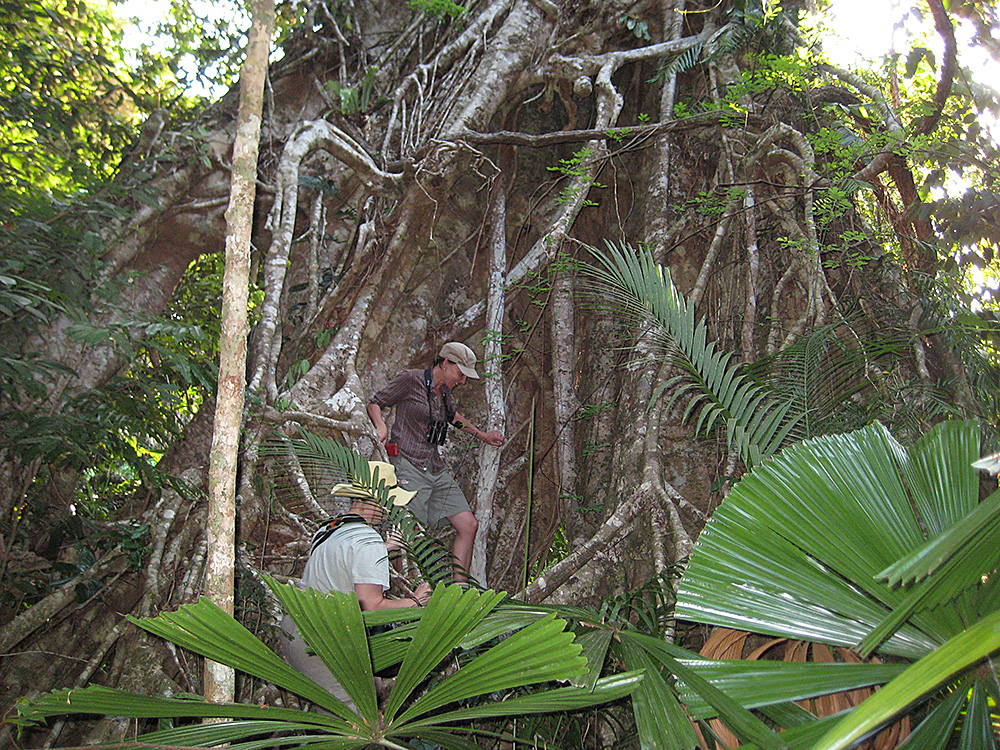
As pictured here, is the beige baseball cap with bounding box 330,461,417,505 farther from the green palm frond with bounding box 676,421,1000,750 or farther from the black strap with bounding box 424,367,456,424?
the green palm frond with bounding box 676,421,1000,750

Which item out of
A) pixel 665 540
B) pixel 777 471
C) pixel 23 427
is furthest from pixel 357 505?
pixel 23 427

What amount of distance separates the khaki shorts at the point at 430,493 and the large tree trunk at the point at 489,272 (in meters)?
0.15

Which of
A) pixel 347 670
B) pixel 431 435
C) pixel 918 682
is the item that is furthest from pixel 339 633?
pixel 431 435

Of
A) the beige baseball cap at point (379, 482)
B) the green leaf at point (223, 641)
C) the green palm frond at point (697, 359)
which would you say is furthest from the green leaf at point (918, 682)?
the beige baseball cap at point (379, 482)

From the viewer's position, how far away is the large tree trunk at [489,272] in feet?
9.45

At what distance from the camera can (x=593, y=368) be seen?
395 cm

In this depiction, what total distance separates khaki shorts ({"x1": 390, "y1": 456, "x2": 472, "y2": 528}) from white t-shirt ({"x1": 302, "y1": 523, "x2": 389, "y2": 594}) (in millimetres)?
1064

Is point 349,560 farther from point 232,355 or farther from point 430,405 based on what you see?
point 430,405

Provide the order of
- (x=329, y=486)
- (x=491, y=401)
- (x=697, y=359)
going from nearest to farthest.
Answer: (x=697, y=359), (x=329, y=486), (x=491, y=401)

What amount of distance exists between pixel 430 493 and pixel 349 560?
126 centimetres

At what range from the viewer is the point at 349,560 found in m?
2.04

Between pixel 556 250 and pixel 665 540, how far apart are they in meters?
1.78

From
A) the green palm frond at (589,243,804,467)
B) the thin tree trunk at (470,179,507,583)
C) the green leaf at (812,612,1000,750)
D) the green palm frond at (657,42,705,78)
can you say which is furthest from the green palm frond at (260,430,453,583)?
the green palm frond at (657,42,705,78)

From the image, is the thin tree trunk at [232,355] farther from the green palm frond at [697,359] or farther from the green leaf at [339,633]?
the green palm frond at [697,359]
